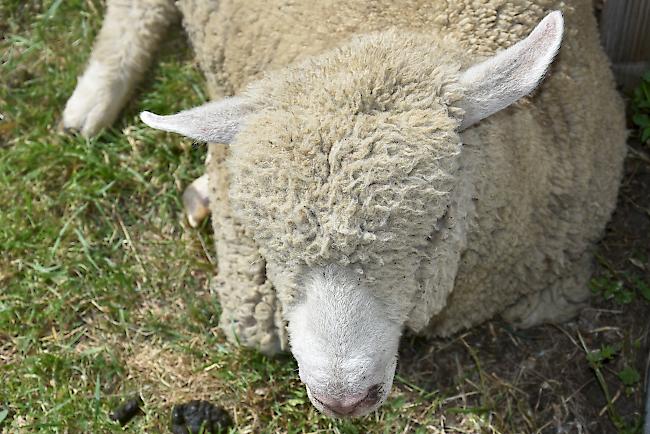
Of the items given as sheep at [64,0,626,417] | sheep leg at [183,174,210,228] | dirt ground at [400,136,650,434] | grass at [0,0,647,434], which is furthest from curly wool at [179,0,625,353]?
sheep leg at [183,174,210,228]

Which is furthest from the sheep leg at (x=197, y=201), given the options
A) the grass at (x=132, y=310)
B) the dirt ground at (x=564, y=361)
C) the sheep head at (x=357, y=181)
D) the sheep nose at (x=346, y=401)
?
the sheep nose at (x=346, y=401)

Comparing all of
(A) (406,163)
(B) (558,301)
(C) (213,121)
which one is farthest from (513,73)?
(B) (558,301)

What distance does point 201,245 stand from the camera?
12.4ft

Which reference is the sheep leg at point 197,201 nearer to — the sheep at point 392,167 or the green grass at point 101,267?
the green grass at point 101,267

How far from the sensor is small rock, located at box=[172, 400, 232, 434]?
10.8 ft

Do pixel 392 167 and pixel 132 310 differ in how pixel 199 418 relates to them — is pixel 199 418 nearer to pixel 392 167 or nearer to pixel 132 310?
pixel 132 310

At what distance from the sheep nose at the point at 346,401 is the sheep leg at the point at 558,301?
3.89 ft

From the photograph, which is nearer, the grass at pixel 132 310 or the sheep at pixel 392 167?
the sheep at pixel 392 167

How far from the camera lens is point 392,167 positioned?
2.24 m

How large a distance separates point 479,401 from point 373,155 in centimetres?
153

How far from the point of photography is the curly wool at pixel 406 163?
7.39 feet

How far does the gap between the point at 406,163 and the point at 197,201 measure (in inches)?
67.3

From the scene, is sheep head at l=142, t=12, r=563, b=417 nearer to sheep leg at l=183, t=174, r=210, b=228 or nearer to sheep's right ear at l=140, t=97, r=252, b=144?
sheep's right ear at l=140, t=97, r=252, b=144

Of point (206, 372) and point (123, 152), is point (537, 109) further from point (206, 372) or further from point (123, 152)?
point (123, 152)
